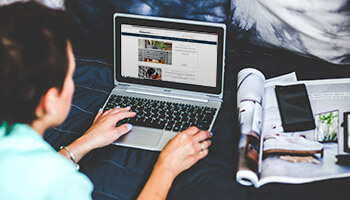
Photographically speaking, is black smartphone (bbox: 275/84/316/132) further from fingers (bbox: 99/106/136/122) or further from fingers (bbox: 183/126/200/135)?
fingers (bbox: 99/106/136/122)

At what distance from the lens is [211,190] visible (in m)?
0.98

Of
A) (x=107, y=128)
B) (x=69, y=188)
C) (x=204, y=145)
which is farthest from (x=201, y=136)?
(x=69, y=188)

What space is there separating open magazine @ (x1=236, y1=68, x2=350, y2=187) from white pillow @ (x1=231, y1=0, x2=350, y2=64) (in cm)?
14

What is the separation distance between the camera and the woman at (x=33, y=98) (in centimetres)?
68

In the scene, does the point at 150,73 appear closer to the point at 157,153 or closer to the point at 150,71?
the point at 150,71

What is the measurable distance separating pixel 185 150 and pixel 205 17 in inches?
20.0

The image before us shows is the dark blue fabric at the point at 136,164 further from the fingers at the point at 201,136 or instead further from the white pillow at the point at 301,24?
the white pillow at the point at 301,24

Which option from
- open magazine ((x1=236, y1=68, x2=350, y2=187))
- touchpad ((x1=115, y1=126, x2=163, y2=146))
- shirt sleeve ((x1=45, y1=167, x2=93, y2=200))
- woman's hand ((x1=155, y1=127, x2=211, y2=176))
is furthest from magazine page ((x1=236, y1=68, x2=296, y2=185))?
shirt sleeve ((x1=45, y1=167, x2=93, y2=200))

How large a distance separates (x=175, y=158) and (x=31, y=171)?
1.30 feet

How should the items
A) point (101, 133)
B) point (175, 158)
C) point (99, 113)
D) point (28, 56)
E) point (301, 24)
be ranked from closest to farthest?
point (28, 56)
point (175, 158)
point (101, 133)
point (99, 113)
point (301, 24)

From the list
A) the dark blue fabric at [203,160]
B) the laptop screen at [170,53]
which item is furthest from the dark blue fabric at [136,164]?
the laptop screen at [170,53]

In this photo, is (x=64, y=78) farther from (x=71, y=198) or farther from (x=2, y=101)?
(x=71, y=198)

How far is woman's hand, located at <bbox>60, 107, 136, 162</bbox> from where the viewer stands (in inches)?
42.4

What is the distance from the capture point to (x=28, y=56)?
68cm
